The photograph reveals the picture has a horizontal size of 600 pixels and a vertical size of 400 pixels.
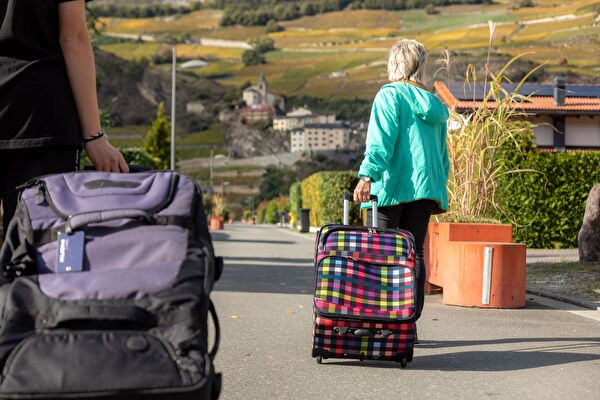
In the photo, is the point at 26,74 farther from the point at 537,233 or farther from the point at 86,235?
the point at 537,233

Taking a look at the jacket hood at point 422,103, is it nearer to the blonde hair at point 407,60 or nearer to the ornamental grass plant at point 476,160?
the blonde hair at point 407,60

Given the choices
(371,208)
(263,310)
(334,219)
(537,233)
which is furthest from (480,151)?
(334,219)

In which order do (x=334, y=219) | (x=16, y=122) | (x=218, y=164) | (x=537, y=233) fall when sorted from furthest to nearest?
(x=218, y=164) < (x=334, y=219) < (x=537, y=233) < (x=16, y=122)

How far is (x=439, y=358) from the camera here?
651 centimetres

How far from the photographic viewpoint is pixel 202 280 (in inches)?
132

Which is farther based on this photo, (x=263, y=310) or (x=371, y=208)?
(x=263, y=310)

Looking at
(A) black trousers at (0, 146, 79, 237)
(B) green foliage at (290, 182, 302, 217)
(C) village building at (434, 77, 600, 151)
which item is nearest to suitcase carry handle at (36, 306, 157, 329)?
(A) black trousers at (0, 146, 79, 237)

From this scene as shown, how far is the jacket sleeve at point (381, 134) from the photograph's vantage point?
6492mm

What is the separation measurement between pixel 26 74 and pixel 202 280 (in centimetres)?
105

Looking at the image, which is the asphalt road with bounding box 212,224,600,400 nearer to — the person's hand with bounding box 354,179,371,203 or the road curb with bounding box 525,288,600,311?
the road curb with bounding box 525,288,600,311

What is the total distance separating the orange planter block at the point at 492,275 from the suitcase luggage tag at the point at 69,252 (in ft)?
21.4

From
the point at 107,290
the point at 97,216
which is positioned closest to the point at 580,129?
the point at 97,216

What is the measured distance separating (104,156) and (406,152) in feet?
9.90

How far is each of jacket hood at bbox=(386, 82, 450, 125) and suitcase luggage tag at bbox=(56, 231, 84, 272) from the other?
358 cm
